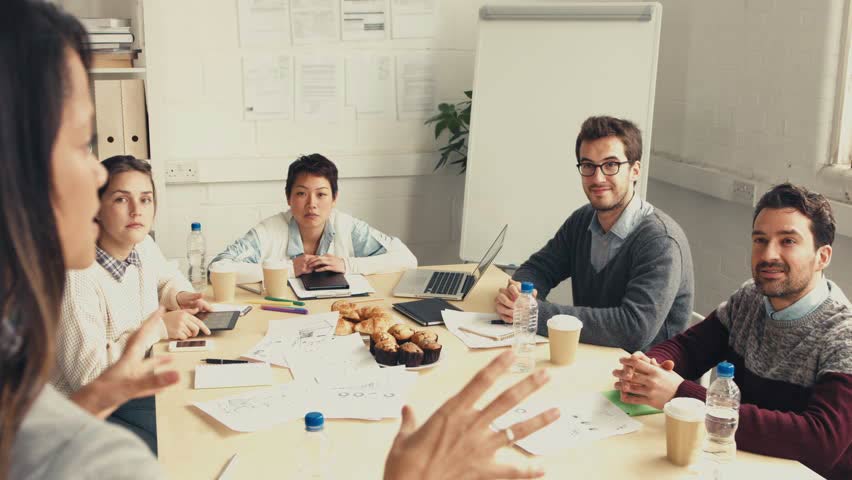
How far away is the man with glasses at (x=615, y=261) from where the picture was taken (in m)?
2.20

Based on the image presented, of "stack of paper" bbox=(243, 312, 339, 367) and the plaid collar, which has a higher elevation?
the plaid collar

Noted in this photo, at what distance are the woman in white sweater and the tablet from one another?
26 mm

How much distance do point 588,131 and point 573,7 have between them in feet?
4.08

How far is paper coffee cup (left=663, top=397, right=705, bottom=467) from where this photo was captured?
1.47 meters

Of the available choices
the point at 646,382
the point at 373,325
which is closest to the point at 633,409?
the point at 646,382

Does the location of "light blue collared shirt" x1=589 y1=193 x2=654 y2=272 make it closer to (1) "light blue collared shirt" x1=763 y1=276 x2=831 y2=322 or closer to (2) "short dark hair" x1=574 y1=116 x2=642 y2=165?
(2) "short dark hair" x1=574 y1=116 x2=642 y2=165

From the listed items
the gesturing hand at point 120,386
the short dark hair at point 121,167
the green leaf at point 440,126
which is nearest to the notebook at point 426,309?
the short dark hair at point 121,167

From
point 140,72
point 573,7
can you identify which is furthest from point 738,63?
point 140,72

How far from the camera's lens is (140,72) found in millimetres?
3500

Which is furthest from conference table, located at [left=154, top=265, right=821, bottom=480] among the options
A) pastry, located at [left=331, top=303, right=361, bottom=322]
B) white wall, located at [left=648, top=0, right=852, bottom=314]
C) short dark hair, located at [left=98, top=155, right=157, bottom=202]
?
white wall, located at [left=648, top=0, right=852, bottom=314]

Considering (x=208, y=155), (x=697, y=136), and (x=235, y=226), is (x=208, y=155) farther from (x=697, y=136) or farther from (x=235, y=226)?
(x=697, y=136)

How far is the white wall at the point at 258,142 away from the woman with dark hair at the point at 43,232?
116 inches

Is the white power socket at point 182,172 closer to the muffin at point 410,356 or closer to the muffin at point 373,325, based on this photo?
the muffin at point 373,325

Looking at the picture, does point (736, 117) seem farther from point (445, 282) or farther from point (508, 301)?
point (508, 301)
